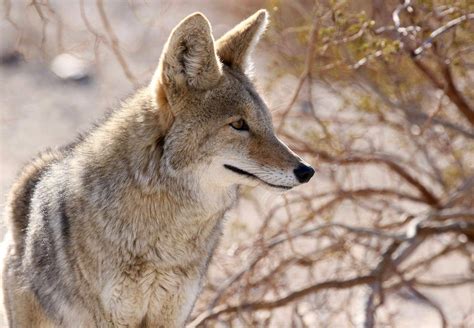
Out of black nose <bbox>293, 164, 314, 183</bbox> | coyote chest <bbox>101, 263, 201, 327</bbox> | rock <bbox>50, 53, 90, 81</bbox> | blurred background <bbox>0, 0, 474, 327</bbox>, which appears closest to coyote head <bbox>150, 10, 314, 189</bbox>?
black nose <bbox>293, 164, 314, 183</bbox>

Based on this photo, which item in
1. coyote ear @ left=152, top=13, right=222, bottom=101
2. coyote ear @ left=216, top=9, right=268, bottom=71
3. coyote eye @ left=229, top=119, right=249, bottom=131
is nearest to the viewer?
coyote ear @ left=152, top=13, right=222, bottom=101

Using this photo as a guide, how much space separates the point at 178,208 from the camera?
5023mm

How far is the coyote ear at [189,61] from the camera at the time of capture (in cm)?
482

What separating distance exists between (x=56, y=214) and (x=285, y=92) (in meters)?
4.08

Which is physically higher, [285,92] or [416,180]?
[285,92]

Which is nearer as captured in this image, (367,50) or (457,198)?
(367,50)

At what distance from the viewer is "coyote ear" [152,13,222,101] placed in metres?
4.82

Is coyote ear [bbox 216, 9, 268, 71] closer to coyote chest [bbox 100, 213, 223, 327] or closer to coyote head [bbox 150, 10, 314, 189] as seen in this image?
coyote head [bbox 150, 10, 314, 189]

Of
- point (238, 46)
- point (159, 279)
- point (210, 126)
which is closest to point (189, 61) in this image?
point (210, 126)

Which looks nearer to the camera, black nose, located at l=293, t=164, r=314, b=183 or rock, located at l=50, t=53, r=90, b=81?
black nose, located at l=293, t=164, r=314, b=183

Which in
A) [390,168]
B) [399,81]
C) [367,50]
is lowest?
[390,168]

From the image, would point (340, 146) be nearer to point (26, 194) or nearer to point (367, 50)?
point (367, 50)

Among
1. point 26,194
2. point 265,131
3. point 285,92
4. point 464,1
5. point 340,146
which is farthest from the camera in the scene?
point 285,92

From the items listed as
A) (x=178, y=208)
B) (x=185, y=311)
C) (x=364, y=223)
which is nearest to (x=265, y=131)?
(x=178, y=208)
